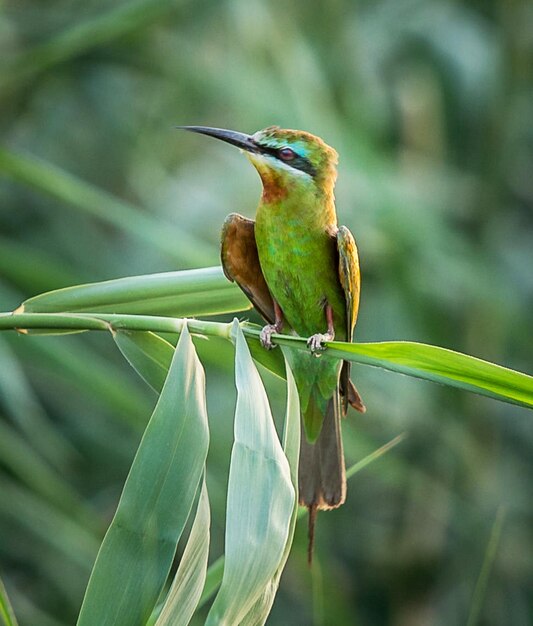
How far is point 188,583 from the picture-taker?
1.07 m

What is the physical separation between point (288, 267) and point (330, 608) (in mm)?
1264

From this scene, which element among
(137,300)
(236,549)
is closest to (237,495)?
(236,549)

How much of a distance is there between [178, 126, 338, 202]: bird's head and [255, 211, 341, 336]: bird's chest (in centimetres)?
7

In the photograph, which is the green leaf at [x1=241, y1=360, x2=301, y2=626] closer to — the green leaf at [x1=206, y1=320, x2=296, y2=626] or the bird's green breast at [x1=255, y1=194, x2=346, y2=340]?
the green leaf at [x1=206, y1=320, x2=296, y2=626]

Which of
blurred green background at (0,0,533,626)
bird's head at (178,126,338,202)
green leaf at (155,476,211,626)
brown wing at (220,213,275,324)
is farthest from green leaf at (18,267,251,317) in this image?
blurred green background at (0,0,533,626)

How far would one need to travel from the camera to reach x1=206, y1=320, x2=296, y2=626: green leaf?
1.03 m

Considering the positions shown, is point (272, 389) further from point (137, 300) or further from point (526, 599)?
point (526, 599)

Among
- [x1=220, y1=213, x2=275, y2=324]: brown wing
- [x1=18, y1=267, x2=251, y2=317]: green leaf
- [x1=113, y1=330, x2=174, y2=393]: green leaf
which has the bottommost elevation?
[x1=113, y1=330, x2=174, y2=393]: green leaf

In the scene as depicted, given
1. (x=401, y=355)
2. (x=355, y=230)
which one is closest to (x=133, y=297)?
(x=401, y=355)

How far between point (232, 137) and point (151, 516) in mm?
810

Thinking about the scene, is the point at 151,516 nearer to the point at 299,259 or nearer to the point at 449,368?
the point at 449,368

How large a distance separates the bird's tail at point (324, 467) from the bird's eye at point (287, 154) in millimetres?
391

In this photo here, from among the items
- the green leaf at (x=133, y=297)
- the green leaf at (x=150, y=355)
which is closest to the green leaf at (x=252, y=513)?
the green leaf at (x=150, y=355)

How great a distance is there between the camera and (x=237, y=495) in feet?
3.44
